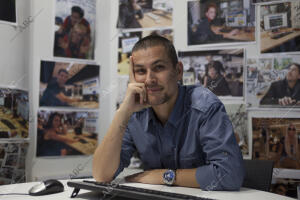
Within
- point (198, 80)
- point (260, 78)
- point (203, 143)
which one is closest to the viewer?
point (203, 143)

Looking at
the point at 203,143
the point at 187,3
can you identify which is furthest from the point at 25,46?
the point at 203,143

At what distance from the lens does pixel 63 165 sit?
1642 mm

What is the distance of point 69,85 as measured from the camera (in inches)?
65.6

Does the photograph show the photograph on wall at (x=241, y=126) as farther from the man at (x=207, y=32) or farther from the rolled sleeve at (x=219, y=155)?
the rolled sleeve at (x=219, y=155)

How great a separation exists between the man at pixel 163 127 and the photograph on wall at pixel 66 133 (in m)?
0.51

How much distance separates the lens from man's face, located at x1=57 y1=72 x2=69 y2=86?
1.64 metres

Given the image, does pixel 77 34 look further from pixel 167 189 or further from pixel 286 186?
pixel 286 186

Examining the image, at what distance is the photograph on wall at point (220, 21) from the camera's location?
1550 millimetres

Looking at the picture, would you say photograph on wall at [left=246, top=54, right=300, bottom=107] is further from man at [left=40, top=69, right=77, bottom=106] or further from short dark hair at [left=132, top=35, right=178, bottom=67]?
man at [left=40, top=69, right=77, bottom=106]

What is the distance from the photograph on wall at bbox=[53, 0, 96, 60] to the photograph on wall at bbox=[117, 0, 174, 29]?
7.2 inches

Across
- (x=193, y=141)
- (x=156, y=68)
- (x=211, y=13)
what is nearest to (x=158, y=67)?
(x=156, y=68)

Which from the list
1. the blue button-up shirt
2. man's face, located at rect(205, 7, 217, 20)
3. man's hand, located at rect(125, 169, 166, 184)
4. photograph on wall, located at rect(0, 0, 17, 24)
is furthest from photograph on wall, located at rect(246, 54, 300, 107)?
photograph on wall, located at rect(0, 0, 17, 24)

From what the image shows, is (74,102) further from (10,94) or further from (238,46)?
(238,46)

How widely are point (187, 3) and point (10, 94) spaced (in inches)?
40.2
